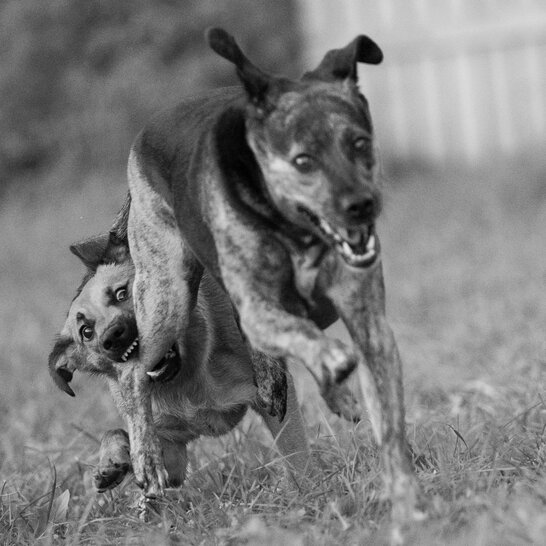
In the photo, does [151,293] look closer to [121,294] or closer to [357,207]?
[121,294]

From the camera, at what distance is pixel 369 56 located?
13.6 ft

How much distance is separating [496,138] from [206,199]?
10.6 metres

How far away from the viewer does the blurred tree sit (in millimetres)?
14953

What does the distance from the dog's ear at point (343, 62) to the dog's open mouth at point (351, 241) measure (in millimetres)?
493

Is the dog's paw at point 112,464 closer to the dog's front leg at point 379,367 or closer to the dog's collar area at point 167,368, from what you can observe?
the dog's collar area at point 167,368

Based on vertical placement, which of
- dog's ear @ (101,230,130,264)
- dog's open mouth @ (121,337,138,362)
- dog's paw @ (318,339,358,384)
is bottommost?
dog's open mouth @ (121,337,138,362)

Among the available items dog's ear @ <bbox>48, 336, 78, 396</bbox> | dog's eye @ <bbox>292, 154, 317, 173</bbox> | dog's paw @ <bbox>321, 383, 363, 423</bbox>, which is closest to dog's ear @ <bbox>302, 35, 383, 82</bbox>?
dog's eye @ <bbox>292, 154, 317, 173</bbox>

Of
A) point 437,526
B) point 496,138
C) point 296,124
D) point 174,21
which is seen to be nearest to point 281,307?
point 296,124

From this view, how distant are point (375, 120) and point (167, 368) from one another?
10084 mm

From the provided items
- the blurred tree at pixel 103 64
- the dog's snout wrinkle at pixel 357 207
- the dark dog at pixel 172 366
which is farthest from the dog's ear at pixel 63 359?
the blurred tree at pixel 103 64

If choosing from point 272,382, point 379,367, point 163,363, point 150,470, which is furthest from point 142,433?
point 379,367

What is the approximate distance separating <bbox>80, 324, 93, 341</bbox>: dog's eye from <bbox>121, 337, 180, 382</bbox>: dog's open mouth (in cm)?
42

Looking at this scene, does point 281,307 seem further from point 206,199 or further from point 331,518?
point 331,518

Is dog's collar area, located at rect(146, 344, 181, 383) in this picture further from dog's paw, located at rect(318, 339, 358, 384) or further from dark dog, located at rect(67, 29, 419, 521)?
dog's paw, located at rect(318, 339, 358, 384)
